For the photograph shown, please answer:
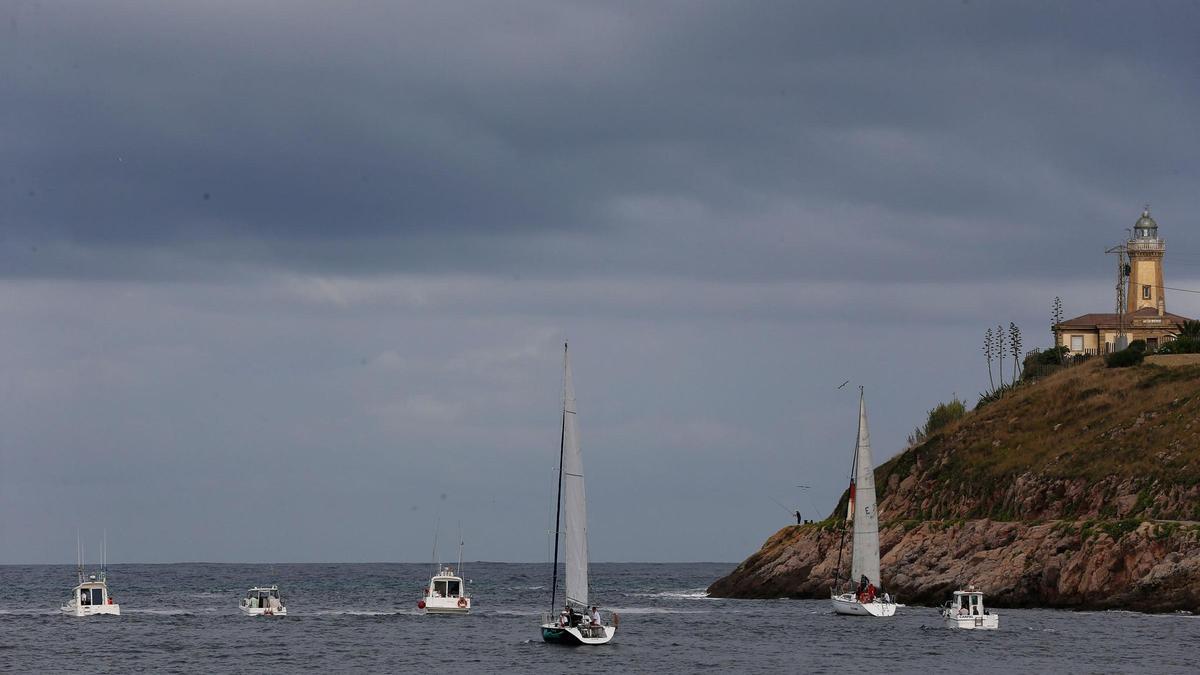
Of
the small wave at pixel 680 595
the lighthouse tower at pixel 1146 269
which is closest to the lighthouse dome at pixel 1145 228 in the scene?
the lighthouse tower at pixel 1146 269

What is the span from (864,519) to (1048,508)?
63.6ft

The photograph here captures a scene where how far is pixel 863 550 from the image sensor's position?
10894cm

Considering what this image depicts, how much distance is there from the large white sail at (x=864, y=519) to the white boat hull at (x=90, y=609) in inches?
2111

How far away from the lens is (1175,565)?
99062 millimetres

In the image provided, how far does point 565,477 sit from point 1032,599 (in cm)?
4793

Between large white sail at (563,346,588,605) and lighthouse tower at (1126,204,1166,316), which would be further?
lighthouse tower at (1126,204,1166,316)

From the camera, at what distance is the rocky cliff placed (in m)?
103

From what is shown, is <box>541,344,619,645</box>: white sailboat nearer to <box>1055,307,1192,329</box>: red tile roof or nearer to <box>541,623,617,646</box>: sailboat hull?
<box>541,623,617,646</box>: sailboat hull

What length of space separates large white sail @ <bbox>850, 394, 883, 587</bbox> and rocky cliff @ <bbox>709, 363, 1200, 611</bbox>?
8362mm

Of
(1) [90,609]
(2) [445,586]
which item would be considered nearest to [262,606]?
(1) [90,609]

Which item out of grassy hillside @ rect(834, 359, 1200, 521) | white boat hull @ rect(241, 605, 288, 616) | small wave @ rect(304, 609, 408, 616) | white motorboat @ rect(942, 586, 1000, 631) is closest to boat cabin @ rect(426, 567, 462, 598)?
small wave @ rect(304, 609, 408, 616)

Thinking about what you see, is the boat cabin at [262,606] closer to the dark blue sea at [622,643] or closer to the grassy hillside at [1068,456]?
the dark blue sea at [622,643]

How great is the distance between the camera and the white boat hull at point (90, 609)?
360 ft

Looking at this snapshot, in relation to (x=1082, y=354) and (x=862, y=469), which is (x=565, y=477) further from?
(x=1082, y=354)
